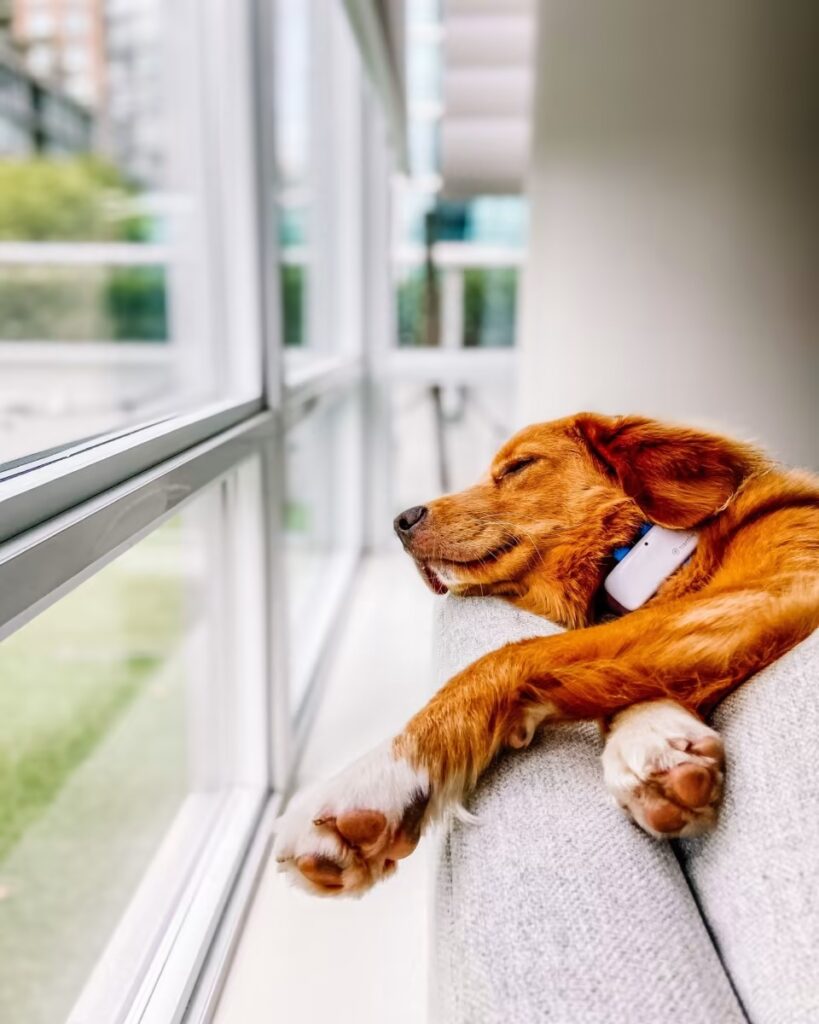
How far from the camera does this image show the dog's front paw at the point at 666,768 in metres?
0.49

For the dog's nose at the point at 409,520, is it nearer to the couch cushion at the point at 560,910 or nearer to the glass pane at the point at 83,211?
the couch cushion at the point at 560,910

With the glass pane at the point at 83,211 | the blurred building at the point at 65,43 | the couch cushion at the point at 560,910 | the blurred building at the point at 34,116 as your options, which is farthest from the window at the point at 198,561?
the blurred building at the point at 65,43

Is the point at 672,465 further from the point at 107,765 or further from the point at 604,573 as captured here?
the point at 107,765

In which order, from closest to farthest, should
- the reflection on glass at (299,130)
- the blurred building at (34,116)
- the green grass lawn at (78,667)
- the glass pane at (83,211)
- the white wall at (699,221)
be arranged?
1. the white wall at (699,221)
2. the green grass lawn at (78,667)
3. the reflection on glass at (299,130)
4. the glass pane at (83,211)
5. the blurred building at (34,116)

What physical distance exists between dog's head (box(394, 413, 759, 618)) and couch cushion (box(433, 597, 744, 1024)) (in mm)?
41

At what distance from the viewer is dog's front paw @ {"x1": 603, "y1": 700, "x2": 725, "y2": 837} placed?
1.61 ft

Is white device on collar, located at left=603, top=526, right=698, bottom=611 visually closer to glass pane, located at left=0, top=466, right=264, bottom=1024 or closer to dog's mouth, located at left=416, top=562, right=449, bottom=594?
dog's mouth, located at left=416, top=562, right=449, bottom=594

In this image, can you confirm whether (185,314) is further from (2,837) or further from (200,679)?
(2,837)

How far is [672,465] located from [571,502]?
0.23ft

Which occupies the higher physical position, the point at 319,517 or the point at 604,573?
the point at 604,573

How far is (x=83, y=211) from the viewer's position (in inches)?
220

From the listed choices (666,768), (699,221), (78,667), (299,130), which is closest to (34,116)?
(299,130)

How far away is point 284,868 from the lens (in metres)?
0.51

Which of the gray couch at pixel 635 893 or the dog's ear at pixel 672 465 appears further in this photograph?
the dog's ear at pixel 672 465
